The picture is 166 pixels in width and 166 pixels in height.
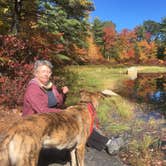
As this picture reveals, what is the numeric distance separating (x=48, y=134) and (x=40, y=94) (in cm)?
112

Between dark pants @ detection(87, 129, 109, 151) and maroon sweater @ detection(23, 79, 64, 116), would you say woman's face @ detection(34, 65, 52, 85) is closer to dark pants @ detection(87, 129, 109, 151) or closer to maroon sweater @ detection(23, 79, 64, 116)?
maroon sweater @ detection(23, 79, 64, 116)

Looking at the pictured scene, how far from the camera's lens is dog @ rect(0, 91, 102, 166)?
12.0 ft

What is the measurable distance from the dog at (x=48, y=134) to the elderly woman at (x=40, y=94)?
→ 0.41m

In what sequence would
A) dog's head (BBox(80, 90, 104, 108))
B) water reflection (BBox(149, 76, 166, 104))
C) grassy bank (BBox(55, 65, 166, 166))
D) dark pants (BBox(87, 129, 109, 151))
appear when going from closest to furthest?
dog's head (BBox(80, 90, 104, 108)) → grassy bank (BBox(55, 65, 166, 166)) → dark pants (BBox(87, 129, 109, 151)) → water reflection (BBox(149, 76, 166, 104))

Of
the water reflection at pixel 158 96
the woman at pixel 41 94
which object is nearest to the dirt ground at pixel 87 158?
the woman at pixel 41 94

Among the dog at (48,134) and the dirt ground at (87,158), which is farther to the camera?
the dirt ground at (87,158)

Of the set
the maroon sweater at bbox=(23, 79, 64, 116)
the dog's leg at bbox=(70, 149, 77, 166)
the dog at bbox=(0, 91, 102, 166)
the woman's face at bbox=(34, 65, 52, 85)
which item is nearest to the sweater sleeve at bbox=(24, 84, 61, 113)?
the maroon sweater at bbox=(23, 79, 64, 116)

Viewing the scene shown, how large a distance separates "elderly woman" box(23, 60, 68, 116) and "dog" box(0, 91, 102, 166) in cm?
41

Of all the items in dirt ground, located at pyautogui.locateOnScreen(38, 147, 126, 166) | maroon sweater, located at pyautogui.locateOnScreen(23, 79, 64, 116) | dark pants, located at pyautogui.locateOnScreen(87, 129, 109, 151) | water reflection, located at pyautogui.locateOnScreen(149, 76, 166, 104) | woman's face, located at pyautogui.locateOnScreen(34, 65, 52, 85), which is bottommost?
dirt ground, located at pyautogui.locateOnScreen(38, 147, 126, 166)

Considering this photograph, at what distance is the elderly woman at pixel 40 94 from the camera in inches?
196

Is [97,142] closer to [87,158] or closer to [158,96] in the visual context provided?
[87,158]

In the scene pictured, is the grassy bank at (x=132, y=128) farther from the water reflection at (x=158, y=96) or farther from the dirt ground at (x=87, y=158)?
the water reflection at (x=158, y=96)

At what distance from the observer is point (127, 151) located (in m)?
6.88

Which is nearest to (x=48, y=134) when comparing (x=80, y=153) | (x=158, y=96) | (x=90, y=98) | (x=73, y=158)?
(x=80, y=153)
